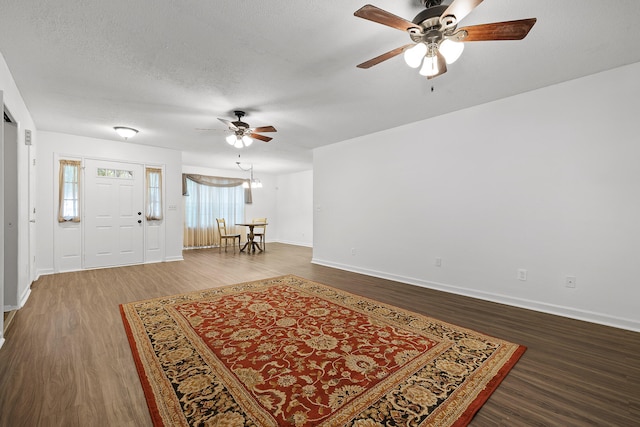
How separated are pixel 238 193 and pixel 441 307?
7.76 m

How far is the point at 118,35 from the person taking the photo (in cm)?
223

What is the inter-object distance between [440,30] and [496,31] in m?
0.34

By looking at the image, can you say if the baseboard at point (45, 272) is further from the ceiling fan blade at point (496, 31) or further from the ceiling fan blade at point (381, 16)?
the ceiling fan blade at point (496, 31)

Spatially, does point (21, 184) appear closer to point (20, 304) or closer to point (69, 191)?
point (20, 304)

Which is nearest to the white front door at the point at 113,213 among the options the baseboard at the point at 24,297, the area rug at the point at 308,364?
the baseboard at the point at 24,297

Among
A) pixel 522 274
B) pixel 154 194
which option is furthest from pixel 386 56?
pixel 154 194

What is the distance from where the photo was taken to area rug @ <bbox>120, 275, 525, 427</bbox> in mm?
1565

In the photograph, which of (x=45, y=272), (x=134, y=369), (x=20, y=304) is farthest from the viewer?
(x=45, y=272)

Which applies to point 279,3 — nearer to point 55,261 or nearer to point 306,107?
point 306,107

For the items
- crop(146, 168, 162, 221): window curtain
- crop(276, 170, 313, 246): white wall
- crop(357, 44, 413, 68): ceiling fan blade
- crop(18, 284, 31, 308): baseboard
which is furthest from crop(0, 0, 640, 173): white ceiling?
crop(276, 170, 313, 246): white wall

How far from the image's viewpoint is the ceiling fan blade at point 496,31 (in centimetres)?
167

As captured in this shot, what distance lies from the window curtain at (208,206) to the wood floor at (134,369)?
14.5ft

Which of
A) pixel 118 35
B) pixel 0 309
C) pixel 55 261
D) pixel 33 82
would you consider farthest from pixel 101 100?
pixel 55 261

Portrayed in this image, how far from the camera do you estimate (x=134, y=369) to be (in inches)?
78.4
